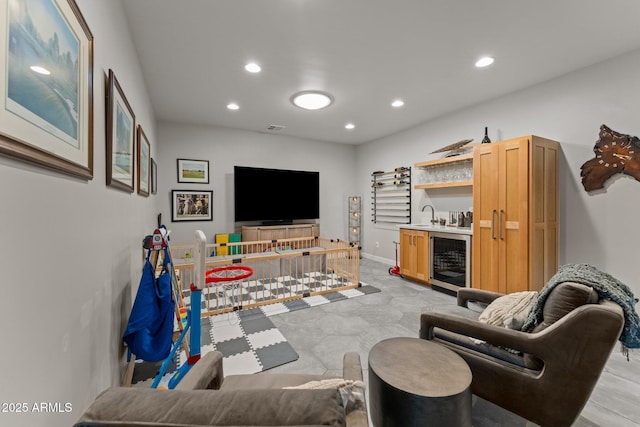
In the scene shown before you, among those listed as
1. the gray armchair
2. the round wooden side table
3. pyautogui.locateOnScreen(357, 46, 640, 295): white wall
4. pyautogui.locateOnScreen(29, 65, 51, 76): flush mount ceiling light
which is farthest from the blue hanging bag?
pyautogui.locateOnScreen(357, 46, 640, 295): white wall

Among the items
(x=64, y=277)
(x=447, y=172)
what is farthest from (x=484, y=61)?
(x=64, y=277)

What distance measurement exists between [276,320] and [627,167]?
4056mm

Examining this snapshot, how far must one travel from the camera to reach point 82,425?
0.53m

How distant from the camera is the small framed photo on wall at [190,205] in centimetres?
490

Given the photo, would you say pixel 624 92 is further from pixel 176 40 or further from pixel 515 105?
pixel 176 40

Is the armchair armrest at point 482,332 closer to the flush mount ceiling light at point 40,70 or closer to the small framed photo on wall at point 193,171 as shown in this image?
the flush mount ceiling light at point 40,70

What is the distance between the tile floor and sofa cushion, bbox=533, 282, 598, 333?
2.42 ft

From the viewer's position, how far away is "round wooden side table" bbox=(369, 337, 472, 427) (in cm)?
117

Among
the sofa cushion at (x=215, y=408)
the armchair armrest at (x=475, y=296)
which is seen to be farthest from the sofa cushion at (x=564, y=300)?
the sofa cushion at (x=215, y=408)

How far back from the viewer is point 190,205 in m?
5.00

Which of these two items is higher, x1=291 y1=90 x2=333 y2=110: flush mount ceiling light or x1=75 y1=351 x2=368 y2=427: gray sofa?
x1=291 y1=90 x2=333 y2=110: flush mount ceiling light

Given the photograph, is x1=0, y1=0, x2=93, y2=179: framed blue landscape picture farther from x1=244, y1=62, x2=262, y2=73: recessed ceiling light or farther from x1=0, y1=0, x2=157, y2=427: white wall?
x1=244, y1=62, x2=262, y2=73: recessed ceiling light

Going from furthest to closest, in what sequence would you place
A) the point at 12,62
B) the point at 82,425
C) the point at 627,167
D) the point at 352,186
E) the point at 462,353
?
the point at 352,186
the point at 627,167
the point at 462,353
the point at 12,62
the point at 82,425

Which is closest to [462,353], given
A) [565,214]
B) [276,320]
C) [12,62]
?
[276,320]
